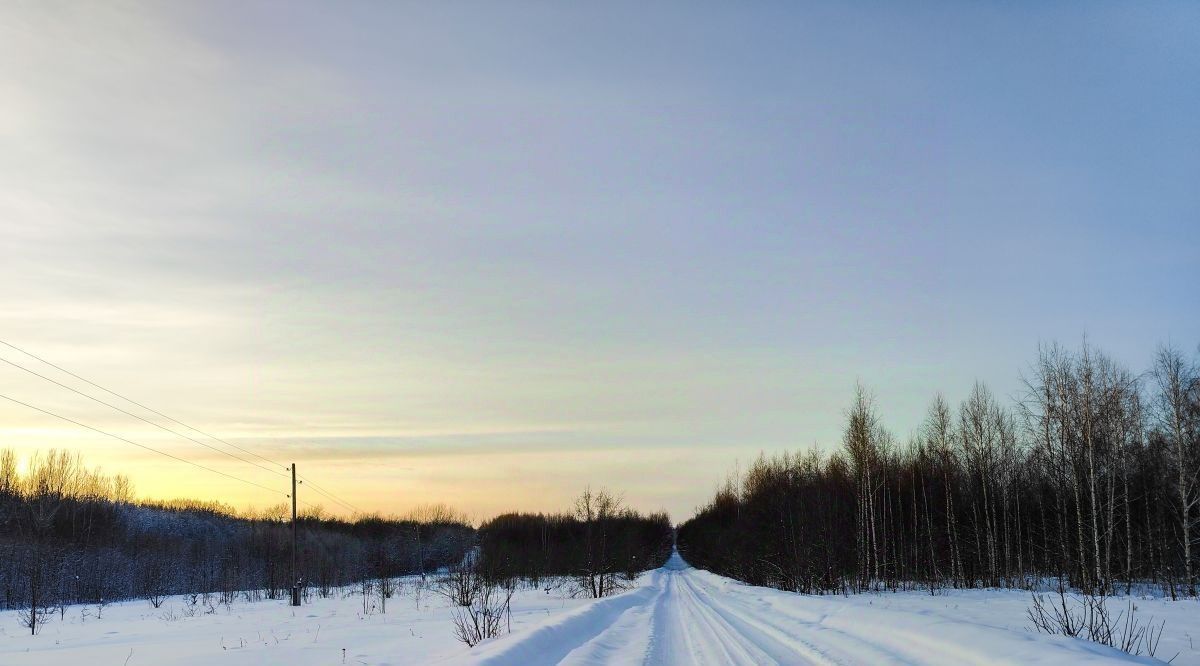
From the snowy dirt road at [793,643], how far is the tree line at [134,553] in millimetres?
24531

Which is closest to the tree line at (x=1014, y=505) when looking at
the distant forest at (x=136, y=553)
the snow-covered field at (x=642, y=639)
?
the snow-covered field at (x=642, y=639)

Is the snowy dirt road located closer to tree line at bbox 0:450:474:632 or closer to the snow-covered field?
the snow-covered field

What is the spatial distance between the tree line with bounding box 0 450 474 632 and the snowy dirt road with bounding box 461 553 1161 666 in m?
24.5

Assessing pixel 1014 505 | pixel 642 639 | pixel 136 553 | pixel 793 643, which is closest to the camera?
pixel 793 643

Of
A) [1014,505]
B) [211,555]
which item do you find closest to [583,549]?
[1014,505]

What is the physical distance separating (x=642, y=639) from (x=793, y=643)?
382cm

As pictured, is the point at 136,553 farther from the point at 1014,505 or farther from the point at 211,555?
the point at 1014,505

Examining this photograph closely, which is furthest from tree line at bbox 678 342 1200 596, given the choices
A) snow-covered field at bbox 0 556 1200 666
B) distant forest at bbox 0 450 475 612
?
distant forest at bbox 0 450 475 612

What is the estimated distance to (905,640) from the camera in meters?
15.1

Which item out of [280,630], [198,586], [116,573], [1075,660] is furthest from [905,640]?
[198,586]

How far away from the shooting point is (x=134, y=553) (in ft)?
218

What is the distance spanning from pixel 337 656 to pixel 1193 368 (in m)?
39.5

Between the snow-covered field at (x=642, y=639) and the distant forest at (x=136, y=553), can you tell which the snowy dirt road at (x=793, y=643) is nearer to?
the snow-covered field at (x=642, y=639)

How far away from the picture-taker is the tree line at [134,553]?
49.6 metres
